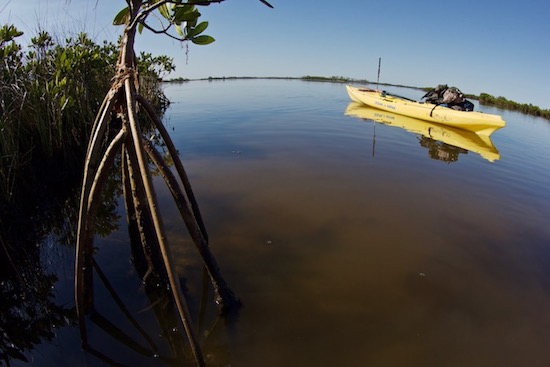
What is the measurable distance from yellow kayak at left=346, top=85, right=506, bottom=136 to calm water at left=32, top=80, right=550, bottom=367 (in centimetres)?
521

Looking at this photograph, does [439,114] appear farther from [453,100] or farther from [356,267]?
[356,267]

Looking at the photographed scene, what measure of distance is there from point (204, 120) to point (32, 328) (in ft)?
37.4

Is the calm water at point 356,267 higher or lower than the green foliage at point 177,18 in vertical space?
lower

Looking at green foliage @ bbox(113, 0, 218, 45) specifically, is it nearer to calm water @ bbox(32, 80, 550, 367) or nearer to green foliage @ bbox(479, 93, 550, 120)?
calm water @ bbox(32, 80, 550, 367)

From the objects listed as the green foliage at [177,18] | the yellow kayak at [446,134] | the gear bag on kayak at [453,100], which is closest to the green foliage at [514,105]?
the gear bag on kayak at [453,100]

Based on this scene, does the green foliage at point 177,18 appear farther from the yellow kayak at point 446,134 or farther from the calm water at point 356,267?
the yellow kayak at point 446,134

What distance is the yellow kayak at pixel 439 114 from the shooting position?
39.1ft

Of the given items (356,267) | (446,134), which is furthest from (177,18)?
(446,134)

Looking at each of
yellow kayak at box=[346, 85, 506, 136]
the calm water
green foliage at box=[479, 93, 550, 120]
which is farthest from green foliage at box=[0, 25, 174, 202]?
A: green foliage at box=[479, 93, 550, 120]

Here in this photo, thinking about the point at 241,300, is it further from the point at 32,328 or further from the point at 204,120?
the point at 204,120

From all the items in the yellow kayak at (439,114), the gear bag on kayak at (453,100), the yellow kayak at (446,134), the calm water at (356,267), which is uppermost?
the gear bag on kayak at (453,100)

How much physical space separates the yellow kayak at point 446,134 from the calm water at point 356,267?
2.94 m

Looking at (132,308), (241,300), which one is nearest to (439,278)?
(241,300)

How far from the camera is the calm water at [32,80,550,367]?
8.22ft
